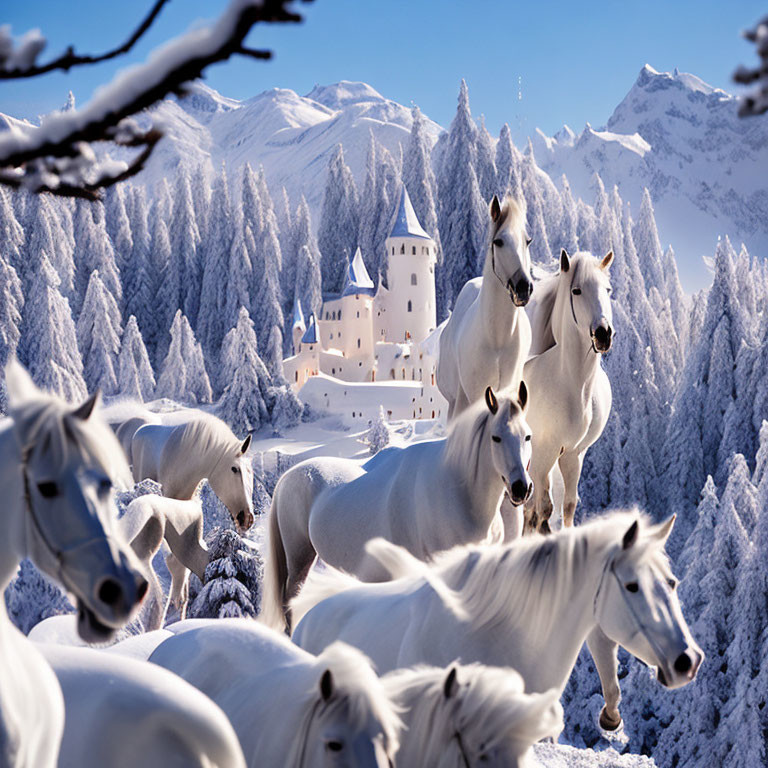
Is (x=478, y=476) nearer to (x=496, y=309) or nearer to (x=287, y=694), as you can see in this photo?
(x=496, y=309)

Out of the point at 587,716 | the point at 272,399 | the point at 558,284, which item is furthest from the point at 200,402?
the point at 558,284

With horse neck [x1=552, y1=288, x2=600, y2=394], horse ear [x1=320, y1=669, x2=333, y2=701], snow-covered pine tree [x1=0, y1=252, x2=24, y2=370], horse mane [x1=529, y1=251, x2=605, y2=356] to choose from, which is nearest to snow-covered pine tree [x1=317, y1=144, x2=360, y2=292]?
snow-covered pine tree [x1=0, y1=252, x2=24, y2=370]

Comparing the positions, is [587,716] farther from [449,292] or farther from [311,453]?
[449,292]

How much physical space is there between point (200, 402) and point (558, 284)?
44881mm

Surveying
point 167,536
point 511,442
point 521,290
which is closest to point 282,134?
point 167,536

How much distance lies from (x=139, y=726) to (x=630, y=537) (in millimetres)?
2172

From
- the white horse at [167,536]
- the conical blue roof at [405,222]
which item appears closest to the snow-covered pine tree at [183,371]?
the conical blue roof at [405,222]

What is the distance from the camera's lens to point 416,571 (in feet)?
15.4

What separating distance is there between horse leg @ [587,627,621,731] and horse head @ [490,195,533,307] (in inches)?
88.8

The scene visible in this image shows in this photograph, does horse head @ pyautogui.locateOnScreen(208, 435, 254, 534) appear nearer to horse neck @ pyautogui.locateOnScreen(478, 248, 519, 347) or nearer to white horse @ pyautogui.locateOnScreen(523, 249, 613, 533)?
white horse @ pyautogui.locateOnScreen(523, 249, 613, 533)

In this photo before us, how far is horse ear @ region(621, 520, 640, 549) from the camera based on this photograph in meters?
3.82

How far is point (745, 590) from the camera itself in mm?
21859

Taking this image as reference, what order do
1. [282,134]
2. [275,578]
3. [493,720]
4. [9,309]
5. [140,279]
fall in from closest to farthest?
[493,720] < [275,578] < [9,309] < [140,279] < [282,134]

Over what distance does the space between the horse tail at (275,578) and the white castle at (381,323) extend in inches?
1807
